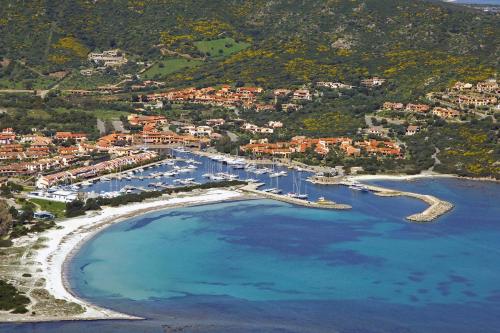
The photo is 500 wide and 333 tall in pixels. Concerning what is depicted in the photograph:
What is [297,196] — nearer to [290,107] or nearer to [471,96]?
[290,107]

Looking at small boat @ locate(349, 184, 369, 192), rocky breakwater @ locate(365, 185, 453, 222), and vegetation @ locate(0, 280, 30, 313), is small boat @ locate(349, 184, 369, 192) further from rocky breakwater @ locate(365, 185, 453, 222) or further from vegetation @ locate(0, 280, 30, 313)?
vegetation @ locate(0, 280, 30, 313)

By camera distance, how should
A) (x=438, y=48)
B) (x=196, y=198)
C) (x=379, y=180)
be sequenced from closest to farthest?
1. (x=196, y=198)
2. (x=379, y=180)
3. (x=438, y=48)

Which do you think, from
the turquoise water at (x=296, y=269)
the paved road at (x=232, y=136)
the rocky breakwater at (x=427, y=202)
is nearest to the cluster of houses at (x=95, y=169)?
the paved road at (x=232, y=136)

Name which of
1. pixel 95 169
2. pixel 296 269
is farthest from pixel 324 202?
pixel 95 169

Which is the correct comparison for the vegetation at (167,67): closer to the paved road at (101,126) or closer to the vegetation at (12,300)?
the paved road at (101,126)

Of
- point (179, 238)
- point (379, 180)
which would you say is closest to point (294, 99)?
point (379, 180)

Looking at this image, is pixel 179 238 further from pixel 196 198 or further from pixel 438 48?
pixel 438 48
